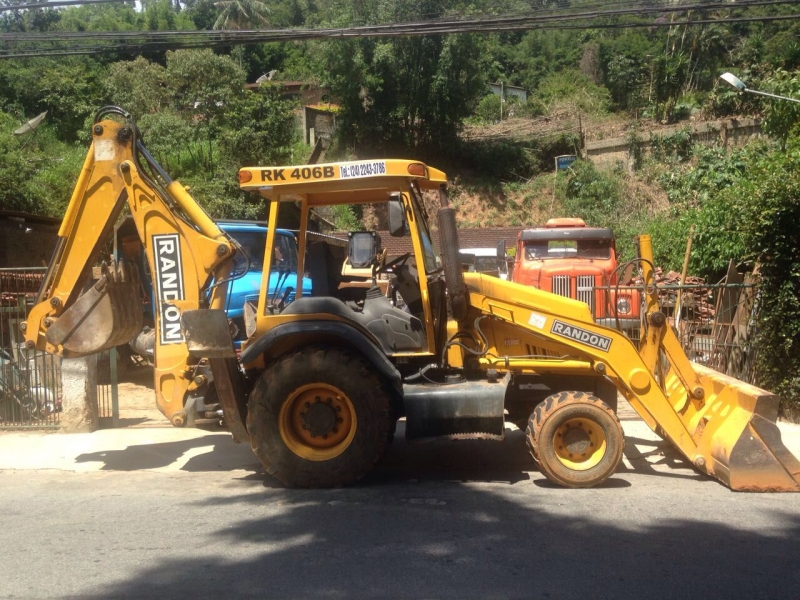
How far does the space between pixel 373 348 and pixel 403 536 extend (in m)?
1.67

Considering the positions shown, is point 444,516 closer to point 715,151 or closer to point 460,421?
point 460,421

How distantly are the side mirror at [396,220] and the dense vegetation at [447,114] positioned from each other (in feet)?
41.8

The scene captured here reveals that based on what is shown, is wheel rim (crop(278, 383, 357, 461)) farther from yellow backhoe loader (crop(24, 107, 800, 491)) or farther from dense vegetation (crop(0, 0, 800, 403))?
dense vegetation (crop(0, 0, 800, 403))

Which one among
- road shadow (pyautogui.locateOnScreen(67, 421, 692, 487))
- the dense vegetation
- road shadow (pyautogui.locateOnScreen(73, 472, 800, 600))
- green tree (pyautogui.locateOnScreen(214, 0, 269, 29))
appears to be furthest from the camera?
green tree (pyautogui.locateOnScreen(214, 0, 269, 29))

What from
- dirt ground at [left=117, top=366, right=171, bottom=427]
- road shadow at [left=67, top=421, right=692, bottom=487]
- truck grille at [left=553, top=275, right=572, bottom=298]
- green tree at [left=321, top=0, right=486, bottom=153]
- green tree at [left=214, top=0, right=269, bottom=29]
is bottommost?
road shadow at [left=67, top=421, right=692, bottom=487]

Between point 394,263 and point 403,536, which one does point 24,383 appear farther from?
point 403,536

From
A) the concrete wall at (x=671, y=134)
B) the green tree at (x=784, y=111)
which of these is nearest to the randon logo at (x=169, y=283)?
the green tree at (x=784, y=111)

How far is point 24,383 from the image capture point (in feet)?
32.4

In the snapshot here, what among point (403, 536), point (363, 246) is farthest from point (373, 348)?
point (403, 536)

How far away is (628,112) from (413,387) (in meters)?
38.0

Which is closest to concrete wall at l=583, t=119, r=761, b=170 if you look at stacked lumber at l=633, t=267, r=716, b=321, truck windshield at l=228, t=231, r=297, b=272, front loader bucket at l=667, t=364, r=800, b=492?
stacked lumber at l=633, t=267, r=716, b=321

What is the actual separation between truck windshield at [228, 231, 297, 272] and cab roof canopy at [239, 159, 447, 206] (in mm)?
695

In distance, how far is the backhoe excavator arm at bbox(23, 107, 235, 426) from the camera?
704 centimetres

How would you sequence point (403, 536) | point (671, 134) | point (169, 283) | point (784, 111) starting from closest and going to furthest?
point (403, 536) < point (169, 283) < point (784, 111) < point (671, 134)
